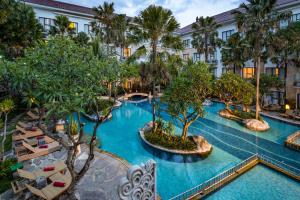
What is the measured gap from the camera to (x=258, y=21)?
20.1m

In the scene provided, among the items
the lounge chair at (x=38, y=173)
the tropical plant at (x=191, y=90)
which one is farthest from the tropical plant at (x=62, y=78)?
the tropical plant at (x=191, y=90)

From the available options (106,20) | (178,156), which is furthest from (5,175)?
(106,20)

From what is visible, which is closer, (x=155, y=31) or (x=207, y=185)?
(x=207, y=185)

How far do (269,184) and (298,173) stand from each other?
2.68 m

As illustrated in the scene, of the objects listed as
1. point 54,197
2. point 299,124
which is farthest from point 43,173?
point 299,124

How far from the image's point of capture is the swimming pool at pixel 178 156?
444 inches

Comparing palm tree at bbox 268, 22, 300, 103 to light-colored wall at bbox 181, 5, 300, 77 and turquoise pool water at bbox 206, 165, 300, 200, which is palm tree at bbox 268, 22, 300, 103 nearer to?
light-colored wall at bbox 181, 5, 300, 77

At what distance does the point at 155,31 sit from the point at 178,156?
10146mm

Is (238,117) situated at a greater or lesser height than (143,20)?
lesser

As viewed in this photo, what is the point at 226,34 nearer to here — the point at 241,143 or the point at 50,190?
the point at 241,143

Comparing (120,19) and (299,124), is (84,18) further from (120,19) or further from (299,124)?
(299,124)

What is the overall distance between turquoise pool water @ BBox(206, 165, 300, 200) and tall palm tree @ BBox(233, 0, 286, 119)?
14.3m

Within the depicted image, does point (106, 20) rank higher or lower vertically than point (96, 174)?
higher

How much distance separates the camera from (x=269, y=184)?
34.4 ft
